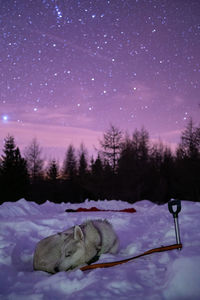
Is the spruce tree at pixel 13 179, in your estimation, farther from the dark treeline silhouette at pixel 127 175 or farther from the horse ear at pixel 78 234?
the horse ear at pixel 78 234

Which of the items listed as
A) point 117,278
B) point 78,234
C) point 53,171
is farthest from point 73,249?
point 53,171

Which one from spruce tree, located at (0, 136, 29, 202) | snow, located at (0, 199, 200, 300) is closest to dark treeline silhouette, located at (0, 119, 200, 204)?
spruce tree, located at (0, 136, 29, 202)

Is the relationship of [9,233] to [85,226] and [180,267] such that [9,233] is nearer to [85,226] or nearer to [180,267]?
[85,226]

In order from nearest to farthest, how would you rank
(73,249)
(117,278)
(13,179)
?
(117,278) < (73,249) < (13,179)

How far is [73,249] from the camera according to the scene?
307 centimetres

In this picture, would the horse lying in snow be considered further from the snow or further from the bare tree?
the bare tree

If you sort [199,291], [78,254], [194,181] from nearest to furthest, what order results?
[199,291]
[78,254]
[194,181]

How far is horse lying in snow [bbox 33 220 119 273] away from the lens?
2.98 m

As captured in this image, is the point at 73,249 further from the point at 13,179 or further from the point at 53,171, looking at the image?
the point at 53,171

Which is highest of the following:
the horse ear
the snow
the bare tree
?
the bare tree

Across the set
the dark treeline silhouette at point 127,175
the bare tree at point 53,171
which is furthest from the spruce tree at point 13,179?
the bare tree at point 53,171

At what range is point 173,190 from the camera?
26.4 m

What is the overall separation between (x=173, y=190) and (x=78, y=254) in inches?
983

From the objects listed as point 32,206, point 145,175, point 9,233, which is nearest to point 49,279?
point 9,233
